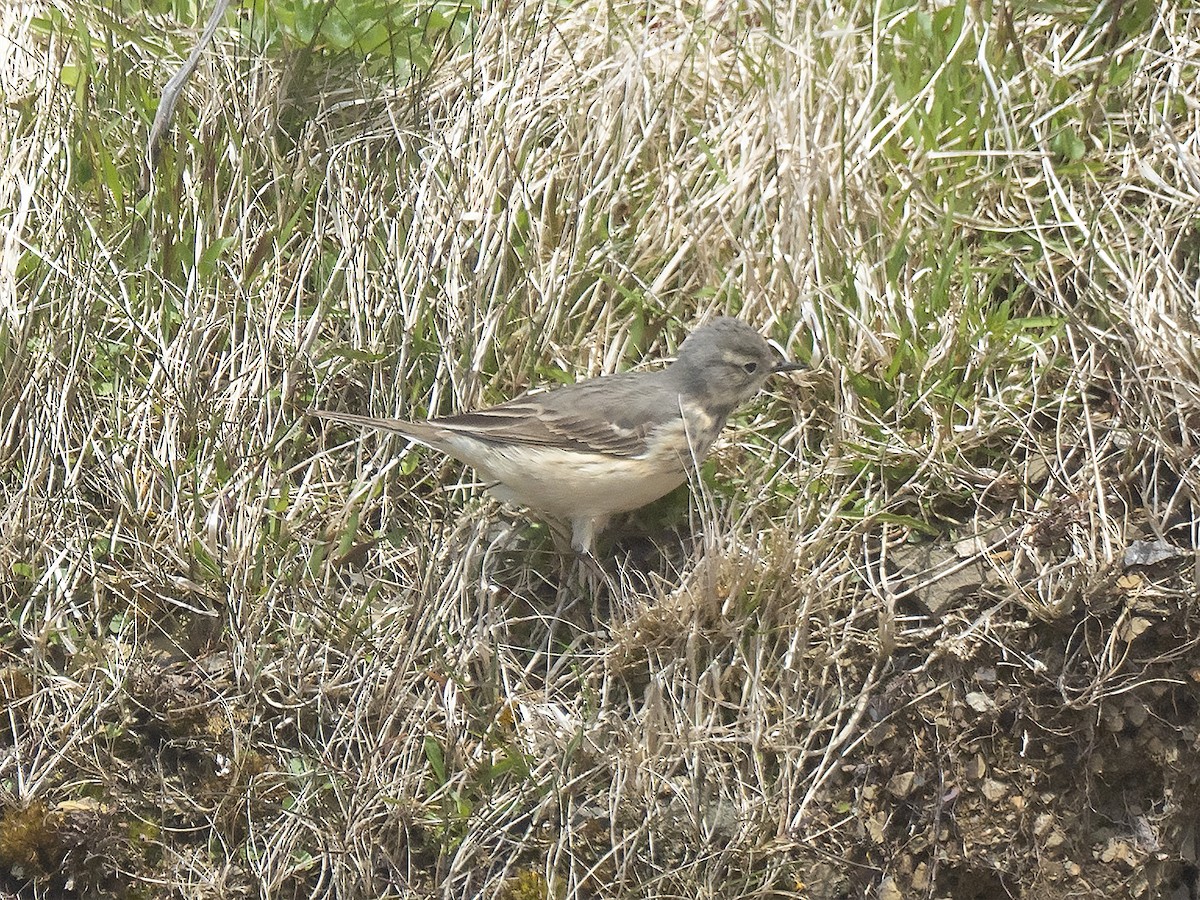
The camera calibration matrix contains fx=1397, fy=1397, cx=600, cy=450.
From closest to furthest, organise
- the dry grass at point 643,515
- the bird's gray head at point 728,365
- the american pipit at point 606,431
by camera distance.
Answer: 1. the dry grass at point 643,515
2. the american pipit at point 606,431
3. the bird's gray head at point 728,365

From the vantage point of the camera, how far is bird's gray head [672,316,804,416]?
525 centimetres

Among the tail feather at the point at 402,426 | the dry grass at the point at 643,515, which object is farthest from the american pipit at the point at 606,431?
the dry grass at the point at 643,515

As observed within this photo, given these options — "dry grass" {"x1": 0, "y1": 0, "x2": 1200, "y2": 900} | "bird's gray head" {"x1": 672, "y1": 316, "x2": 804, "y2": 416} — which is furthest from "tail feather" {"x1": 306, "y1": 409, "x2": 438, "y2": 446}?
"bird's gray head" {"x1": 672, "y1": 316, "x2": 804, "y2": 416}

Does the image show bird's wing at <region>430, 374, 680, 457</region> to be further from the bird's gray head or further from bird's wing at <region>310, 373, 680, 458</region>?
the bird's gray head

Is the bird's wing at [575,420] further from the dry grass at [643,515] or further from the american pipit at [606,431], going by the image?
the dry grass at [643,515]

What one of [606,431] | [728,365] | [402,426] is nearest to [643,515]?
[606,431]

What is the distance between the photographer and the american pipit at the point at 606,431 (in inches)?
201

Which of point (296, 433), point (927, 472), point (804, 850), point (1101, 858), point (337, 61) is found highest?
point (337, 61)

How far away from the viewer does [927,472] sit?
5.11m

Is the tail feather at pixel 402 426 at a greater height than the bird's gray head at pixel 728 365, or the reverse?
the tail feather at pixel 402 426

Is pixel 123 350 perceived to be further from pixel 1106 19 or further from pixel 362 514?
pixel 1106 19

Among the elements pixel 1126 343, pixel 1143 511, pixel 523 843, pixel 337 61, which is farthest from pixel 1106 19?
pixel 523 843

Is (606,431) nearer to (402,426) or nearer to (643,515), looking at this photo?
(643,515)

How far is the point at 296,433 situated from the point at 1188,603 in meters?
3.34
